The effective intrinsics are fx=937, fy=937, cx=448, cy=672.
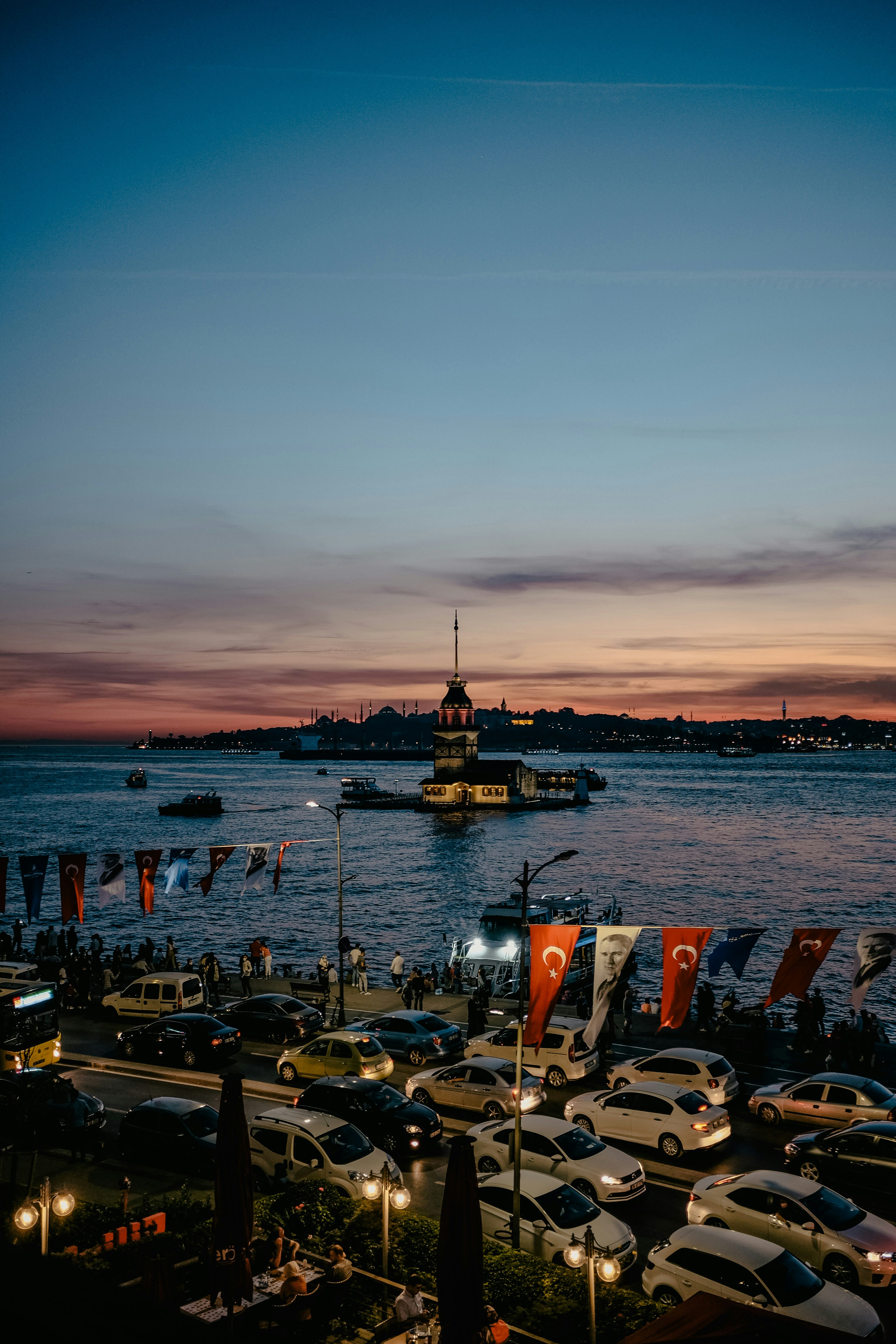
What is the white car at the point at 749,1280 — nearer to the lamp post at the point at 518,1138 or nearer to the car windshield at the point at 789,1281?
the car windshield at the point at 789,1281

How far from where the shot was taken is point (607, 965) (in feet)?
60.1

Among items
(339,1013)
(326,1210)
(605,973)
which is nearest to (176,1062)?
(339,1013)

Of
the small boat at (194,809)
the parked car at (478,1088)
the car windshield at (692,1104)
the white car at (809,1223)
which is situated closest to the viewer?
the white car at (809,1223)

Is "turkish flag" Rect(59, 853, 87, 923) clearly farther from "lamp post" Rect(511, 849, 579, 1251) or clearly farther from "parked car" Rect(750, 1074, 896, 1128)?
"parked car" Rect(750, 1074, 896, 1128)

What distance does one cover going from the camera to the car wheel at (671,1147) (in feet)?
65.0

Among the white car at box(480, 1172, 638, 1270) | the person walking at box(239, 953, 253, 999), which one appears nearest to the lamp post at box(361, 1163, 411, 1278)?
the white car at box(480, 1172, 638, 1270)

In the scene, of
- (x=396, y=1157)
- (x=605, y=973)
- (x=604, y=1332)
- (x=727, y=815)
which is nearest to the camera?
(x=604, y=1332)

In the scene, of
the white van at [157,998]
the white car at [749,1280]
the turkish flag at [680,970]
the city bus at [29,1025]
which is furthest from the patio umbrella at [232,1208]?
the white van at [157,998]

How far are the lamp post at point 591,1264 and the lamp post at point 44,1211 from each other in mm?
7922

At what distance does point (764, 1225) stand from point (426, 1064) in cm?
1313

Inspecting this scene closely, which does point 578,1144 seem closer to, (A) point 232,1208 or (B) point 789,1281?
(B) point 789,1281

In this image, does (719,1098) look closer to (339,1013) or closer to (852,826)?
(339,1013)

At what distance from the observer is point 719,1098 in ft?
71.4

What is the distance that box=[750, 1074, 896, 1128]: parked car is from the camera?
20.4m
